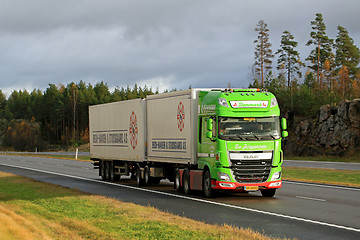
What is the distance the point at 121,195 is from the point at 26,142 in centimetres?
12760

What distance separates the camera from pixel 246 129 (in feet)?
62.2

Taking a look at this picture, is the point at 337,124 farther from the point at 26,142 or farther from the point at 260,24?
the point at 26,142

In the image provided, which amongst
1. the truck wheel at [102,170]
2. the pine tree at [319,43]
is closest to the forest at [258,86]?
the pine tree at [319,43]

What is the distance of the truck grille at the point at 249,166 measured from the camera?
18625 millimetres

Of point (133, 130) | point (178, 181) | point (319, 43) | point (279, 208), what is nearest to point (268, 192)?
point (279, 208)

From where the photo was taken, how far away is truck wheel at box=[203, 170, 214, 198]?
A: 19.6 m

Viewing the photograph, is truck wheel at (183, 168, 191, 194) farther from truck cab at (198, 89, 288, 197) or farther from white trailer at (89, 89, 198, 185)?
truck cab at (198, 89, 288, 197)

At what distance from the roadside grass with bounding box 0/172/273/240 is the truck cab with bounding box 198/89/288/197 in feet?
12.1

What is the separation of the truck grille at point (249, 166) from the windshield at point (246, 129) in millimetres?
539

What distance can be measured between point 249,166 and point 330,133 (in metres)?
37.0

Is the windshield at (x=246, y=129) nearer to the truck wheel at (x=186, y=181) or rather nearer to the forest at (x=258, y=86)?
the truck wheel at (x=186, y=181)

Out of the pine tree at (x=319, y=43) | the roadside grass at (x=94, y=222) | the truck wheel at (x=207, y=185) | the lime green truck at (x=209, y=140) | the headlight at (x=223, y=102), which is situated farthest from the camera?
the pine tree at (x=319, y=43)

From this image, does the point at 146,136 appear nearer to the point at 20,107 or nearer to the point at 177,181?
the point at 177,181

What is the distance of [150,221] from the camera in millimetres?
13258
